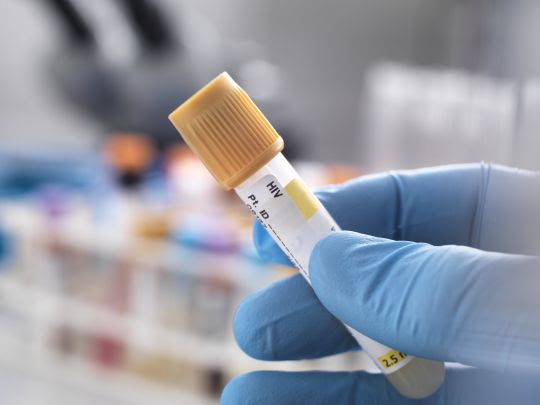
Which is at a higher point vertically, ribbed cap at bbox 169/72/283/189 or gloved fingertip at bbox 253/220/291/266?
ribbed cap at bbox 169/72/283/189

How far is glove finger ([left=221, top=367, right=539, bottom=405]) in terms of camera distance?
0.52 metres

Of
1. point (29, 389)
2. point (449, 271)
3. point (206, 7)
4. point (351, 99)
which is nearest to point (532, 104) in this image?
point (449, 271)

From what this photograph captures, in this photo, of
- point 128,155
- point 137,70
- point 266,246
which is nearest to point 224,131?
point 266,246

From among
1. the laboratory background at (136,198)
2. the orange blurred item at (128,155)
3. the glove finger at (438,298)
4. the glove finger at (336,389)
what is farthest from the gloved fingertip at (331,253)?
the orange blurred item at (128,155)

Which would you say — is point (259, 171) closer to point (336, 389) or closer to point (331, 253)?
point (331, 253)

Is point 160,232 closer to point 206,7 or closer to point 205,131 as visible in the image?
point 205,131

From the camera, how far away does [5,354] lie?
5.30ft

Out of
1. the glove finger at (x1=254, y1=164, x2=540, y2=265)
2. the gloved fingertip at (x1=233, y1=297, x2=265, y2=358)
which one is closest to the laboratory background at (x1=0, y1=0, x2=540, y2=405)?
the glove finger at (x1=254, y1=164, x2=540, y2=265)

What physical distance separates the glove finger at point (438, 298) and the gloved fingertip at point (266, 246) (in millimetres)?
113

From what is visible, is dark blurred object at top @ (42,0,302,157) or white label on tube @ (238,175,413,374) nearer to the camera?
white label on tube @ (238,175,413,374)

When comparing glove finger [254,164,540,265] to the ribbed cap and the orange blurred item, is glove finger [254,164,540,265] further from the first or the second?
the orange blurred item

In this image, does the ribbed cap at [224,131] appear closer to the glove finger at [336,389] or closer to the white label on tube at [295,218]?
the white label on tube at [295,218]

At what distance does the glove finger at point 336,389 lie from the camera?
1.70 feet

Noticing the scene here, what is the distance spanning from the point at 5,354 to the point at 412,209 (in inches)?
50.1
